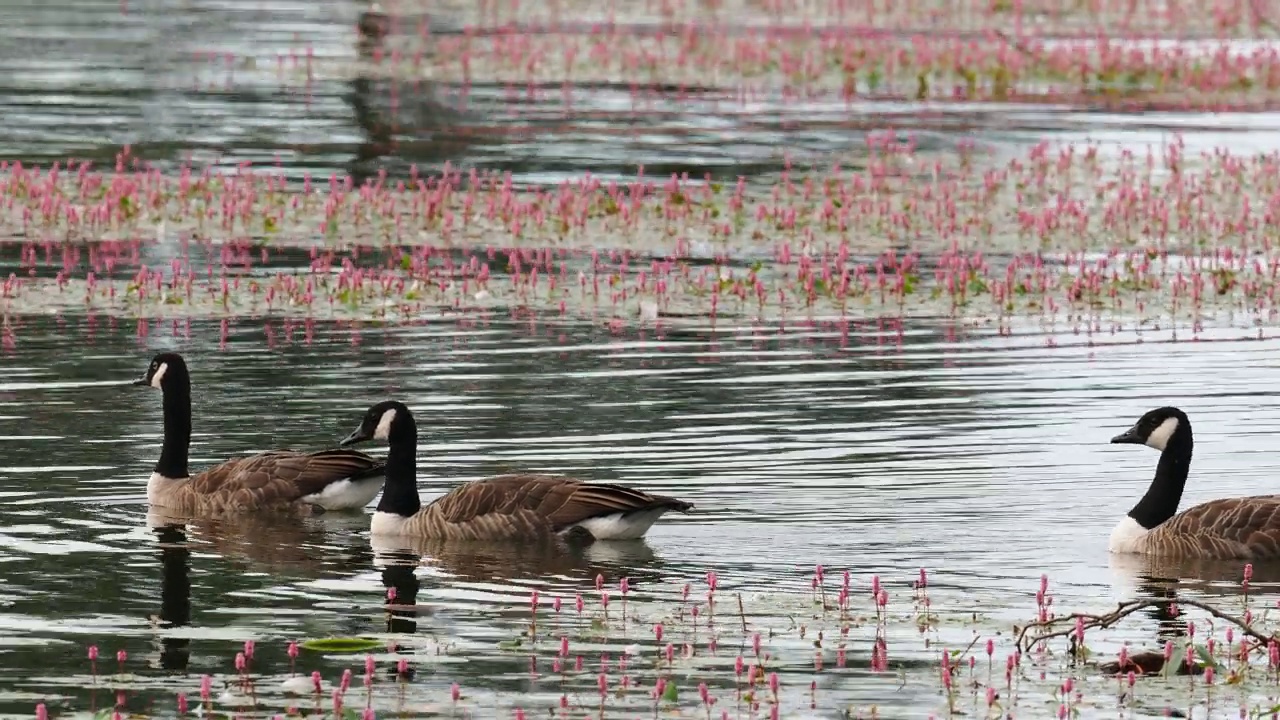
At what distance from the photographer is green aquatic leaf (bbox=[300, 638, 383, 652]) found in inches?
480

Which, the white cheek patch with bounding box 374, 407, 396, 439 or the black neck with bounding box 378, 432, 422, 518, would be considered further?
the white cheek patch with bounding box 374, 407, 396, 439

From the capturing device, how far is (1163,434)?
608 inches

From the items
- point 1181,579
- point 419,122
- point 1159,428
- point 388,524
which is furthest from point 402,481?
point 419,122

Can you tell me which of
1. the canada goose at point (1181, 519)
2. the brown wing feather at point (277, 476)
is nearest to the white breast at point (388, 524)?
the brown wing feather at point (277, 476)

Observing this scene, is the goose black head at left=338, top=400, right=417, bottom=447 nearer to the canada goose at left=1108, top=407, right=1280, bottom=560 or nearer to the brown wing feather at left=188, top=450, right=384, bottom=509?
the brown wing feather at left=188, top=450, right=384, bottom=509

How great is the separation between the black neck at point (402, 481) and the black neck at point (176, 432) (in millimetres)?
1776

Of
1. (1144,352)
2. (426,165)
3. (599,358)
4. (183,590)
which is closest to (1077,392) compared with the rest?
(1144,352)

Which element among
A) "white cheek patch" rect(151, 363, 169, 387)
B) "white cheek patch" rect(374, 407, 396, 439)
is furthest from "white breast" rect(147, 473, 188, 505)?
"white cheek patch" rect(374, 407, 396, 439)

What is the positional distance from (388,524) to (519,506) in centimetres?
98

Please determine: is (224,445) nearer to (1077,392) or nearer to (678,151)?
(1077,392)

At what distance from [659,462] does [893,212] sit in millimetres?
13650

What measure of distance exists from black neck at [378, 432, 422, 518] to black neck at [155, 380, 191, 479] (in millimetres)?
1776

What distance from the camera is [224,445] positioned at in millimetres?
18719

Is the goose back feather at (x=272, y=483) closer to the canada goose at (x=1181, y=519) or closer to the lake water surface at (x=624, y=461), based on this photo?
the lake water surface at (x=624, y=461)
